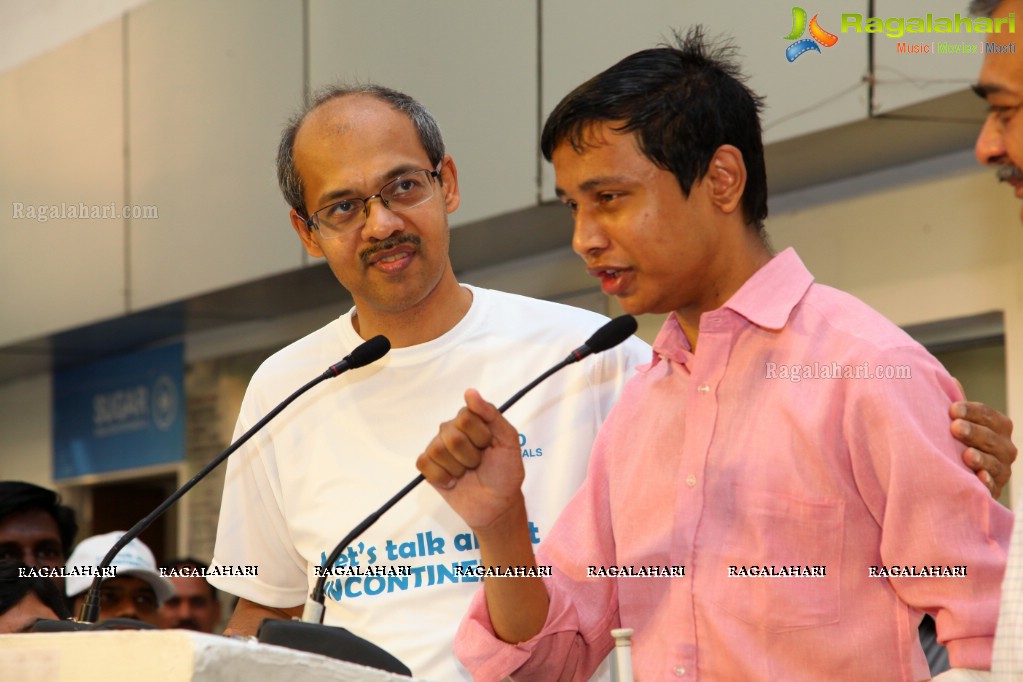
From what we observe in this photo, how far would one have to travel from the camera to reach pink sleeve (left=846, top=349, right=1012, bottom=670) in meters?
1.18

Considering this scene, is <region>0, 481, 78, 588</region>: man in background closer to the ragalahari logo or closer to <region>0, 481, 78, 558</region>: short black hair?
<region>0, 481, 78, 558</region>: short black hair

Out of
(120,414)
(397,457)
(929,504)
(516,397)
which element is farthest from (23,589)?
(120,414)

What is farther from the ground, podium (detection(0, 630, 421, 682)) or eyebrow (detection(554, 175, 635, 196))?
eyebrow (detection(554, 175, 635, 196))

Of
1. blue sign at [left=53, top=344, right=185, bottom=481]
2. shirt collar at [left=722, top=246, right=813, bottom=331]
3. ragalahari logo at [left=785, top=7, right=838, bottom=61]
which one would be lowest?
blue sign at [left=53, top=344, right=185, bottom=481]

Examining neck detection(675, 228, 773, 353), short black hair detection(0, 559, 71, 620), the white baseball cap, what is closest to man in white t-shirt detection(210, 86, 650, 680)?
neck detection(675, 228, 773, 353)

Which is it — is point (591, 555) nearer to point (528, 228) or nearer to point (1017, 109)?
point (1017, 109)

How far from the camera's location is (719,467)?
52.7 inches

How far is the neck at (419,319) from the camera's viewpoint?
195 centimetres

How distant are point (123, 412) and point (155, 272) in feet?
3.65

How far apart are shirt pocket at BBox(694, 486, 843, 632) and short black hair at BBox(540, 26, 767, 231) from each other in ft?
1.03

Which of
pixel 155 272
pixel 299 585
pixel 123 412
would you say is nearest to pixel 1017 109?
pixel 299 585

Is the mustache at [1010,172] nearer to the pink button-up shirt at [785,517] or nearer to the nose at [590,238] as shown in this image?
the pink button-up shirt at [785,517]

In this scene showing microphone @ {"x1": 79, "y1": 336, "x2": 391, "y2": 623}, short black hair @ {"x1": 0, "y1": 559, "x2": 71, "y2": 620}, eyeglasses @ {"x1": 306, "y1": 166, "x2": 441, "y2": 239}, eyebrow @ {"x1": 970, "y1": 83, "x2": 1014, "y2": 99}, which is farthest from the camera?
short black hair @ {"x1": 0, "y1": 559, "x2": 71, "y2": 620}

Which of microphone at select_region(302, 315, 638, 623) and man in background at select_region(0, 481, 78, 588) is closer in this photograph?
Result: microphone at select_region(302, 315, 638, 623)
